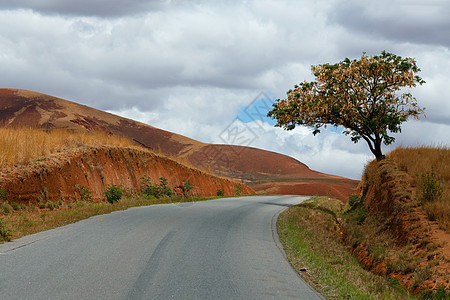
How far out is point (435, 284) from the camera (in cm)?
843

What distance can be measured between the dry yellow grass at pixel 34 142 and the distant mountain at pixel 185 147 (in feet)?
139

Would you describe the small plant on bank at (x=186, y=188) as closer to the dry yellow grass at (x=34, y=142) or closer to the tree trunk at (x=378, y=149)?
the dry yellow grass at (x=34, y=142)

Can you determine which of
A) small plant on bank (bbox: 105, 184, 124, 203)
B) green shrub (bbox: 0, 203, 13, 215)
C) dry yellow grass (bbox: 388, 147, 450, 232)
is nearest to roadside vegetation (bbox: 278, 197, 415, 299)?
dry yellow grass (bbox: 388, 147, 450, 232)

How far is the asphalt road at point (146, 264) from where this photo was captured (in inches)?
225

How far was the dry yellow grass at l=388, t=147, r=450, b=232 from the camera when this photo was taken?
1194cm

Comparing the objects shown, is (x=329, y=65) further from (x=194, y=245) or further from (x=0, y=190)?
(x=0, y=190)

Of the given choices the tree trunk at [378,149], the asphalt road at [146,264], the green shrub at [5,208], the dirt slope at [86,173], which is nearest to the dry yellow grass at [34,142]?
the dirt slope at [86,173]

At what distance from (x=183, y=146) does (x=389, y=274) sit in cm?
9734

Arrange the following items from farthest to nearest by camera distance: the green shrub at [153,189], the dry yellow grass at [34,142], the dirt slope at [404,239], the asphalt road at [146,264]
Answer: the green shrub at [153,189], the dry yellow grass at [34,142], the dirt slope at [404,239], the asphalt road at [146,264]

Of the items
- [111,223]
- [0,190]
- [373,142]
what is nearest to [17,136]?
[0,190]

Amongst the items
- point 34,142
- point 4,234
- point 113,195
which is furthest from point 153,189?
point 4,234

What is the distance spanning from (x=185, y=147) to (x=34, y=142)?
87900 millimetres

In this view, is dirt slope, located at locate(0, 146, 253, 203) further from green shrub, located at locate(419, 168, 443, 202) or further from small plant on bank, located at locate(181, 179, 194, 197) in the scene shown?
green shrub, located at locate(419, 168, 443, 202)

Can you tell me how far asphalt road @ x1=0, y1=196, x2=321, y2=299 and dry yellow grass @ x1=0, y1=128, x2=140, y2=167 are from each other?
6820 mm
